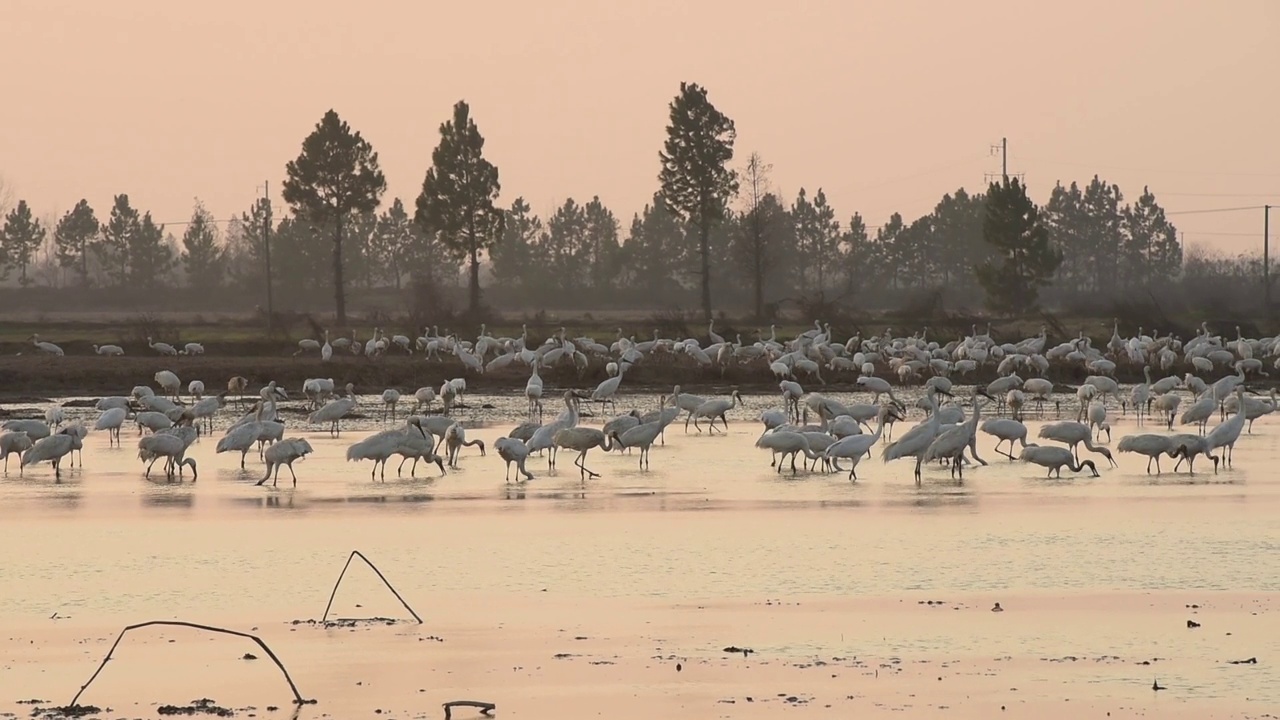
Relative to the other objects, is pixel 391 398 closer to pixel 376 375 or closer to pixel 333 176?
pixel 376 375

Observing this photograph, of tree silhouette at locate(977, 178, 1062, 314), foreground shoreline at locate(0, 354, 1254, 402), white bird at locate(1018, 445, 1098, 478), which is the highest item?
tree silhouette at locate(977, 178, 1062, 314)

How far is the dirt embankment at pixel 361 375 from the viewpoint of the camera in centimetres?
4078

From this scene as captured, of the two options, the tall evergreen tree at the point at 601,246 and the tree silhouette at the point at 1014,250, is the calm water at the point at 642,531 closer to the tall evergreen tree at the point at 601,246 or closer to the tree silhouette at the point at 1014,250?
the tree silhouette at the point at 1014,250

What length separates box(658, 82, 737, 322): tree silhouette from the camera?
76125 mm

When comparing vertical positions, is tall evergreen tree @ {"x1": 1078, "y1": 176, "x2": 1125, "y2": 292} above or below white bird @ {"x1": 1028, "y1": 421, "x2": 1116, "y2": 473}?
above

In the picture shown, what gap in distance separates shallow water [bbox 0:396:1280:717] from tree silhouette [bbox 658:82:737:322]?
53.6 metres

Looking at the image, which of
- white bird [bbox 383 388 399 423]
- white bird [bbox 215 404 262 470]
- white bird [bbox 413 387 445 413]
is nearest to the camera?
white bird [bbox 215 404 262 470]

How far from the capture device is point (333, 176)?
A: 240ft

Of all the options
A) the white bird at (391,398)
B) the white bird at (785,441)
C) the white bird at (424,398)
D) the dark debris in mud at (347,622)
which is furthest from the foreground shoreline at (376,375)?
the dark debris in mud at (347,622)

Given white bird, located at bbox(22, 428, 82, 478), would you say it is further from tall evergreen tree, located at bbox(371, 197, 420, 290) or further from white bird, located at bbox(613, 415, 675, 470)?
tall evergreen tree, located at bbox(371, 197, 420, 290)

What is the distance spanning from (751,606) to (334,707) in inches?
156

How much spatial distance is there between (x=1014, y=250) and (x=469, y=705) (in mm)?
66382

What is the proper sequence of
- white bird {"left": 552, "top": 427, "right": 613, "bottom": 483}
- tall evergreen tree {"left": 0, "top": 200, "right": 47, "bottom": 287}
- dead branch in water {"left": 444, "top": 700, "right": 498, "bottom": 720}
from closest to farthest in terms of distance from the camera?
dead branch in water {"left": 444, "top": 700, "right": 498, "bottom": 720}
white bird {"left": 552, "top": 427, "right": 613, "bottom": 483}
tall evergreen tree {"left": 0, "top": 200, "right": 47, "bottom": 287}

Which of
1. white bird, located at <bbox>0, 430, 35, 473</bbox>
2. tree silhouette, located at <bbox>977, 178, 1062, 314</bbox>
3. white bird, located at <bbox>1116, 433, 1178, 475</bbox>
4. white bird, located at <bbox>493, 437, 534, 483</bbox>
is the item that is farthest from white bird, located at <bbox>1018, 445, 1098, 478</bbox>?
tree silhouette, located at <bbox>977, 178, 1062, 314</bbox>
